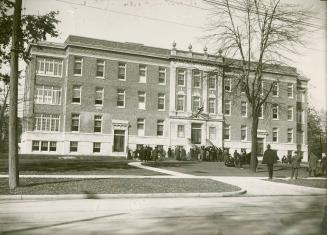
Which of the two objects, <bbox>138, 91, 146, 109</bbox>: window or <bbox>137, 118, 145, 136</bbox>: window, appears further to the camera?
<bbox>138, 91, 146, 109</bbox>: window

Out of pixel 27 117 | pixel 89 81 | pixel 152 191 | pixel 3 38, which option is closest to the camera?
pixel 152 191

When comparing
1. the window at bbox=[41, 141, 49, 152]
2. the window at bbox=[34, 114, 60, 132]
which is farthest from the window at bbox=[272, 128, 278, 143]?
the window at bbox=[41, 141, 49, 152]

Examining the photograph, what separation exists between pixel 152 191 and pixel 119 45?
31266 millimetres

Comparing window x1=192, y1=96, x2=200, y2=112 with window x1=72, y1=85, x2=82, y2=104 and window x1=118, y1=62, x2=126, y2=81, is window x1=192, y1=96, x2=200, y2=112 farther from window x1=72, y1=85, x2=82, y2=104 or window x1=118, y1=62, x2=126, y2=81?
window x1=72, y1=85, x2=82, y2=104

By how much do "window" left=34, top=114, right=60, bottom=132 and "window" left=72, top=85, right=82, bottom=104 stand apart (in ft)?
7.68

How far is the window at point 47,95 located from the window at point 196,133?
49.4 feet

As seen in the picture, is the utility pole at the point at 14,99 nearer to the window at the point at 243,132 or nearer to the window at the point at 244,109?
the window at the point at 244,109

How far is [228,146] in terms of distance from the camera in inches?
1821

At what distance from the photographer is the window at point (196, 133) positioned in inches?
1774

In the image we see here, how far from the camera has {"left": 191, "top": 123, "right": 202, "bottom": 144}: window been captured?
148 feet

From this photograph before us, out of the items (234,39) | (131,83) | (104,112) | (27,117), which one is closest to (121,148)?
(104,112)

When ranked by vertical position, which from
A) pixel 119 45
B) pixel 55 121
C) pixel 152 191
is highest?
pixel 119 45

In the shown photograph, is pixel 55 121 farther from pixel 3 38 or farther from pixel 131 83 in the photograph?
pixel 3 38

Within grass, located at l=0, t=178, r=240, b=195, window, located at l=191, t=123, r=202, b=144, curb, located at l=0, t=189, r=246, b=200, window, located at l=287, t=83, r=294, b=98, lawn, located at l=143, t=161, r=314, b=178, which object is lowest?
curb, located at l=0, t=189, r=246, b=200
